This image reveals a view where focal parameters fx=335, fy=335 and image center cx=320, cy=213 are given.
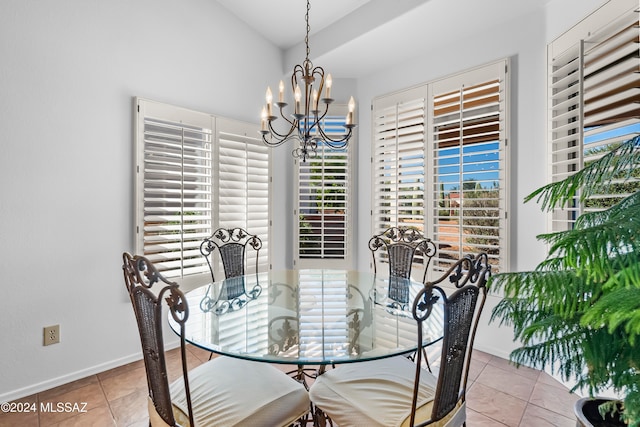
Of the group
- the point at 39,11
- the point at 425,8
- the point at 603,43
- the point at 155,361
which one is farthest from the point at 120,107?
the point at 603,43

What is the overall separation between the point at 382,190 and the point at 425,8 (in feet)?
5.53

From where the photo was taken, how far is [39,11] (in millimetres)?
2248

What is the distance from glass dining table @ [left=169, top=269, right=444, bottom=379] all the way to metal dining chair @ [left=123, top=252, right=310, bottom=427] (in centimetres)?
18

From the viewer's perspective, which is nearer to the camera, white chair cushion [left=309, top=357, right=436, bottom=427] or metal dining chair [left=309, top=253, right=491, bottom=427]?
metal dining chair [left=309, top=253, right=491, bottom=427]

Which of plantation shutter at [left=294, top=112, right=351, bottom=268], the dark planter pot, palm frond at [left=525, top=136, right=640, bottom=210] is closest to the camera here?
palm frond at [left=525, top=136, right=640, bottom=210]

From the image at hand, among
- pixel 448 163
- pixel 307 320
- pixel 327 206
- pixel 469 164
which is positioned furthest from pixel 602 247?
pixel 327 206

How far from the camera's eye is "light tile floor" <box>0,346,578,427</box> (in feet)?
6.37

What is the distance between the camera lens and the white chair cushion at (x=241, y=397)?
49.5 inches

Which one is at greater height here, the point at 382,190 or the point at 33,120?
the point at 33,120

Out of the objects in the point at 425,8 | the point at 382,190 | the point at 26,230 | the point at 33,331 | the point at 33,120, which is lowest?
the point at 33,331

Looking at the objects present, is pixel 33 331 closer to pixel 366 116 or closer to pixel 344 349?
pixel 344 349

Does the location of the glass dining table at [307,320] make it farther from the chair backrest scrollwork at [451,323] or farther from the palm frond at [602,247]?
the palm frond at [602,247]

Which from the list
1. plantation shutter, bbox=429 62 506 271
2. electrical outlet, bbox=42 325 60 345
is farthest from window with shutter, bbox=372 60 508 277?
electrical outlet, bbox=42 325 60 345

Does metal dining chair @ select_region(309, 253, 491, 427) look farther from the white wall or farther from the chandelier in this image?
the white wall
